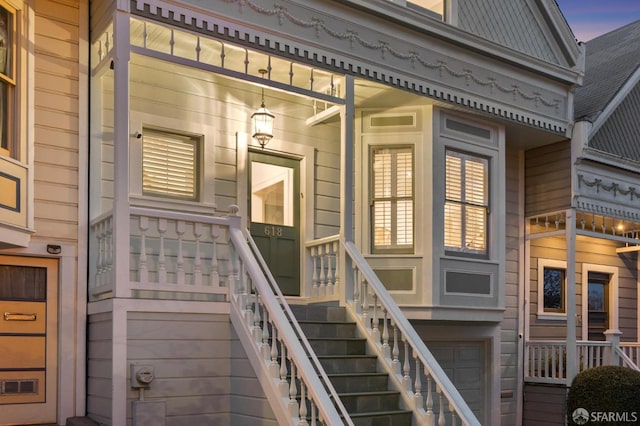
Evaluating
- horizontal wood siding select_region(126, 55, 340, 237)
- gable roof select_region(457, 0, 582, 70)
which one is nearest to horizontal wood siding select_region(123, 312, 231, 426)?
horizontal wood siding select_region(126, 55, 340, 237)

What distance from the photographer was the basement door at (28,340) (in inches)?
292

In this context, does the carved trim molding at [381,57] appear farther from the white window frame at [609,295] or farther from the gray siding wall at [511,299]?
the white window frame at [609,295]

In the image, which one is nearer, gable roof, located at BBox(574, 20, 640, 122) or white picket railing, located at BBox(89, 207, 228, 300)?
white picket railing, located at BBox(89, 207, 228, 300)

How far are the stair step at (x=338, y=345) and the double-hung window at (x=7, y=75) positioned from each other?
143 inches

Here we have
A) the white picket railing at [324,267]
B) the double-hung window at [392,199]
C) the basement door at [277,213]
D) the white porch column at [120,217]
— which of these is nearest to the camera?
the white porch column at [120,217]

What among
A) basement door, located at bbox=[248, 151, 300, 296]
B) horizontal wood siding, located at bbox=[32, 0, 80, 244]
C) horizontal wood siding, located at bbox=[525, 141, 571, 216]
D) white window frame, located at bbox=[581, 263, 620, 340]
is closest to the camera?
horizontal wood siding, located at bbox=[32, 0, 80, 244]

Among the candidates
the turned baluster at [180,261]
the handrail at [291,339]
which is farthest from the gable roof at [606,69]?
the turned baluster at [180,261]

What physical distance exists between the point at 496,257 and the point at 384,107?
272 centimetres

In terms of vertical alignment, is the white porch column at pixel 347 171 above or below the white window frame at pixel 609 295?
above

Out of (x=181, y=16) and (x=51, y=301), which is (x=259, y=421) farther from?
(x=181, y=16)

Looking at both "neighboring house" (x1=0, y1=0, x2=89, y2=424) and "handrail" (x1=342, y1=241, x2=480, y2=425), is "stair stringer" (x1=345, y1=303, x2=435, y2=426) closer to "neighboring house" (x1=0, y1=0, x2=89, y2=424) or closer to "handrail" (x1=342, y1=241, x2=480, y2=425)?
"handrail" (x1=342, y1=241, x2=480, y2=425)

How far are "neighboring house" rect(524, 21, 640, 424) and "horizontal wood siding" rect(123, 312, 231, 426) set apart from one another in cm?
611

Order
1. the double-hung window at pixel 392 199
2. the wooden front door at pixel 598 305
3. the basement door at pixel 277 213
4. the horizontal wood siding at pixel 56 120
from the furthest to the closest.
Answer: the wooden front door at pixel 598 305 < the double-hung window at pixel 392 199 < the basement door at pixel 277 213 < the horizontal wood siding at pixel 56 120

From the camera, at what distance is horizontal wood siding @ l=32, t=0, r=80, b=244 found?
25.4ft
